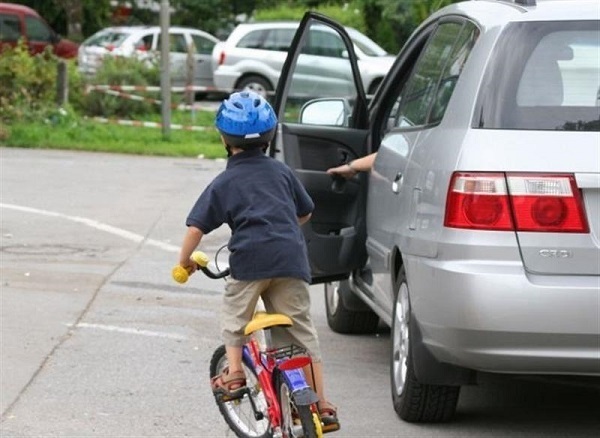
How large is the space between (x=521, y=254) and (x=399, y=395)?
1243 millimetres

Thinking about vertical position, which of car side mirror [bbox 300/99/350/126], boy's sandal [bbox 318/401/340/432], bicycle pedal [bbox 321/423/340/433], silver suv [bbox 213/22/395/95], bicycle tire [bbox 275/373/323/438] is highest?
car side mirror [bbox 300/99/350/126]

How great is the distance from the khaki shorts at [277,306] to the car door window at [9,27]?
96.1ft

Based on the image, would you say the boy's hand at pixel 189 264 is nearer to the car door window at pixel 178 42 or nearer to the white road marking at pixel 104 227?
the white road marking at pixel 104 227

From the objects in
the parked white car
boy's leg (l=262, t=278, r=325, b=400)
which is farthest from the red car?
boy's leg (l=262, t=278, r=325, b=400)

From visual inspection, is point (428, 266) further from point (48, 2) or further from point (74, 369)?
point (48, 2)

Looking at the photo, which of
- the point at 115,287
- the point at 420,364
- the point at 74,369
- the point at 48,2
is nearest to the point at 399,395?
the point at 420,364

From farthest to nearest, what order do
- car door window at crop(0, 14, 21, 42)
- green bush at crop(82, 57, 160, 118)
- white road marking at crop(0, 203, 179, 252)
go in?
car door window at crop(0, 14, 21, 42)
green bush at crop(82, 57, 160, 118)
white road marking at crop(0, 203, 179, 252)

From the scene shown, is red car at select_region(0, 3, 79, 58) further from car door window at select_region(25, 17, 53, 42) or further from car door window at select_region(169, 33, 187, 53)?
car door window at select_region(169, 33, 187, 53)

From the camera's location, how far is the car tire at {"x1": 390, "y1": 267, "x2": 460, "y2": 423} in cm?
655

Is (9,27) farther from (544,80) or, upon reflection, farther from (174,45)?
(544,80)

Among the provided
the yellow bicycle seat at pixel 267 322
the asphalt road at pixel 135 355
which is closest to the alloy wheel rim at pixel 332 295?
the asphalt road at pixel 135 355

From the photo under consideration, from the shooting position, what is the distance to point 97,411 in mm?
6852

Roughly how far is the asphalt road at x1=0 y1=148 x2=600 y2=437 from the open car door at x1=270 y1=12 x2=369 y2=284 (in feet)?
2.11

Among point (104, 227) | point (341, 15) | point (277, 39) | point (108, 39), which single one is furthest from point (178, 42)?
point (104, 227)
